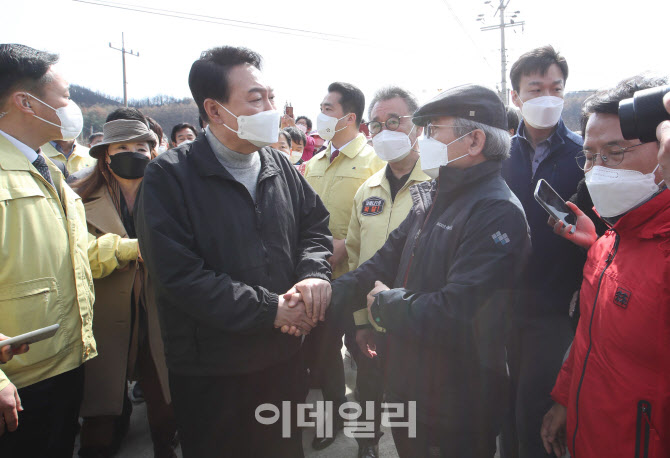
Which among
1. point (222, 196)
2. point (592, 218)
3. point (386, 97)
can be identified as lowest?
point (592, 218)

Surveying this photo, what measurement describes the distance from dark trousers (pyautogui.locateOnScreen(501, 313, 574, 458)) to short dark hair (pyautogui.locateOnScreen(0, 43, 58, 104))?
288 centimetres

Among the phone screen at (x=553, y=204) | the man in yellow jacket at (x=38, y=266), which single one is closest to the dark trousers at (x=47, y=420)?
the man in yellow jacket at (x=38, y=266)

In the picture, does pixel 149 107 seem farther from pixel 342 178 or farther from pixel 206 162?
pixel 206 162

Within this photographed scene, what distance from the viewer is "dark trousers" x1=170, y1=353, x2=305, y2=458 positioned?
6.02ft

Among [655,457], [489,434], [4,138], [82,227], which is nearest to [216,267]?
[82,227]

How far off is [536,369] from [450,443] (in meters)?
0.98

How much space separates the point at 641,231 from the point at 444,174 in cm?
71

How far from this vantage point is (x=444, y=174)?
174 centimetres

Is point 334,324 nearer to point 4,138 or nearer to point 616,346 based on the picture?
point 616,346

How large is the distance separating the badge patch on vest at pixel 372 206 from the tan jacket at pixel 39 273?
5.36 ft

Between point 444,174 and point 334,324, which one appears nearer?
point 444,174

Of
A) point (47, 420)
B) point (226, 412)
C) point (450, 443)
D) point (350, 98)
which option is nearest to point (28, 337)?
point (47, 420)

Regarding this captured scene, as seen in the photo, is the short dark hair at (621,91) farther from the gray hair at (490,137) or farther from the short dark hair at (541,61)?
the short dark hair at (541,61)

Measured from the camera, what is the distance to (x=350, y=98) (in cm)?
369
